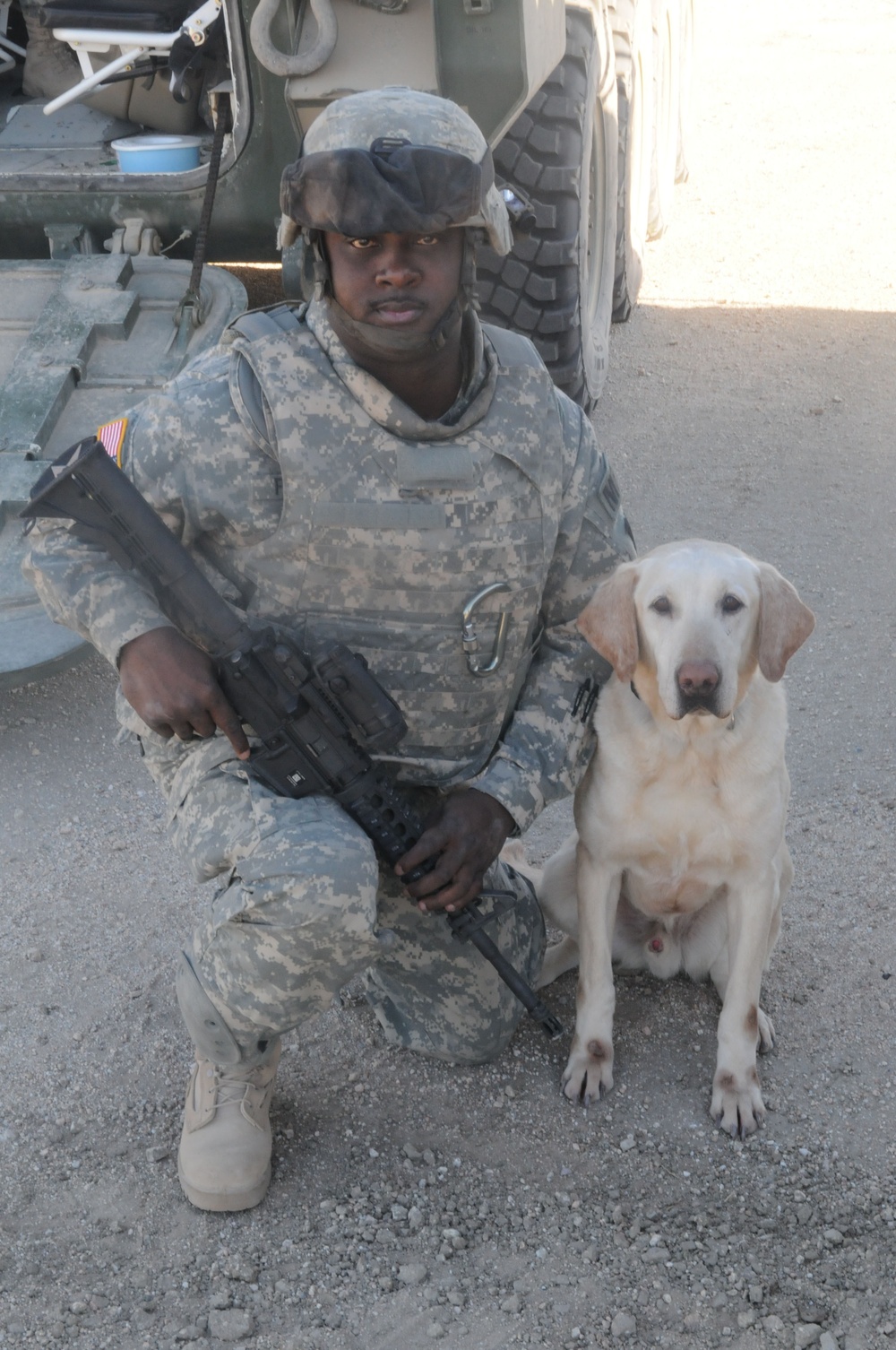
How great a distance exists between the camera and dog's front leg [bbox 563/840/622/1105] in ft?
9.28

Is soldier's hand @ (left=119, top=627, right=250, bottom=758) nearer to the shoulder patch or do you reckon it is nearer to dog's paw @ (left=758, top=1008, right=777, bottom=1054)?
the shoulder patch

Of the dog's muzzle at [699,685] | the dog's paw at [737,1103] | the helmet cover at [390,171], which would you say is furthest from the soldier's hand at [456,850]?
the helmet cover at [390,171]

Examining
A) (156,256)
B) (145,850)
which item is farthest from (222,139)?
(145,850)

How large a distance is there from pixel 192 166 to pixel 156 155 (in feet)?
0.44

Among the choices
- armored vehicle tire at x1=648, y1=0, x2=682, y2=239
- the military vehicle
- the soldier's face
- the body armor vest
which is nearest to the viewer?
the soldier's face

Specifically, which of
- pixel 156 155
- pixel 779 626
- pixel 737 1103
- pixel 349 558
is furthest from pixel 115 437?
pixel 156 155

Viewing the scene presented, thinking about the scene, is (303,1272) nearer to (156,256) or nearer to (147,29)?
(156,256)

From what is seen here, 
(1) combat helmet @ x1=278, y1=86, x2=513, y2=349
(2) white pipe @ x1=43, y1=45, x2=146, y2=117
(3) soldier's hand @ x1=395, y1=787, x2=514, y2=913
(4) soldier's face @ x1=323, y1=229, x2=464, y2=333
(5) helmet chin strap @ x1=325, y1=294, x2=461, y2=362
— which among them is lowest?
(3) soldier's hand @ x1=395, y1=787, x2=514, y2=913

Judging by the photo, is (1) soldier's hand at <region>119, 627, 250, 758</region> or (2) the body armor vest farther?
(2) the body armor vest

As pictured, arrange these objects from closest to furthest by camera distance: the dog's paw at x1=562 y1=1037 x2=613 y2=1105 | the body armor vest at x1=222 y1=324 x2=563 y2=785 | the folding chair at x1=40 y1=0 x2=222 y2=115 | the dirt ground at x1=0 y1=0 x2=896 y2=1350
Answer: the dirt ground at x1=0 y1=0 x2=896 y2=1350 < the body armor vest at x1=222 y1=324 x2=563 y2=785 < the dog's paw at x1=562 y1=1037 x2=613 y2=1105 < the folding chair at x1=40 y1=0 x2=222 y2=115

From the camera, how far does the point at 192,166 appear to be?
5035 mm

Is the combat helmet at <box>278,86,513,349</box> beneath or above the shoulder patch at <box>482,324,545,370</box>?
above

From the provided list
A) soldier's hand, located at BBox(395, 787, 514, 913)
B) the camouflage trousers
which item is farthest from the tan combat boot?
soldier's hand, located at BBox(395, 787, 514, 913)

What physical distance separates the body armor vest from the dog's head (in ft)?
0.65
